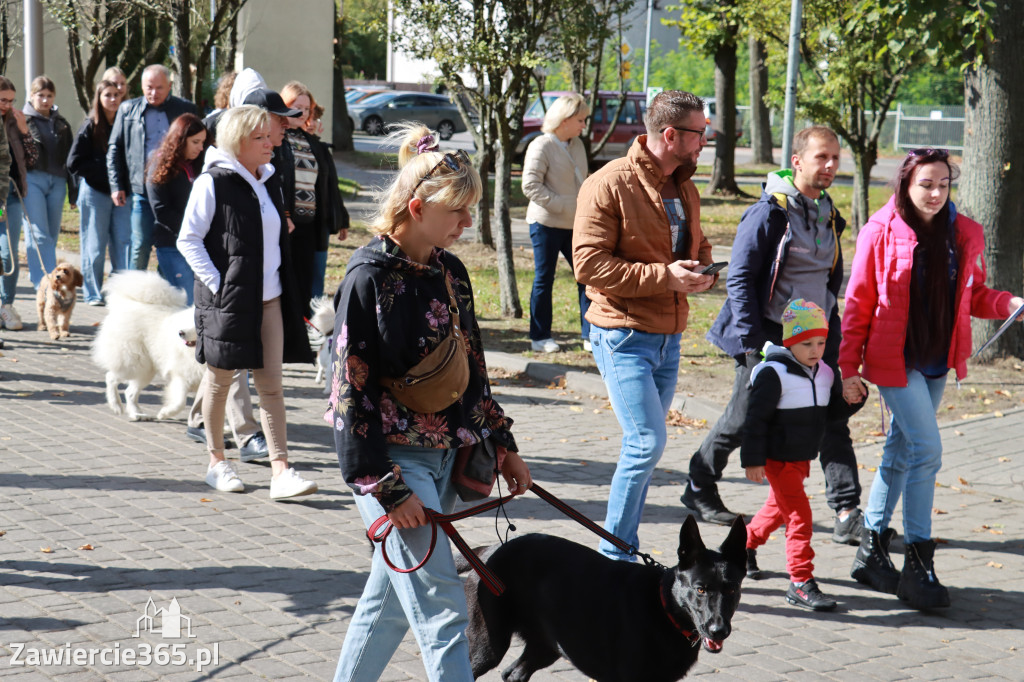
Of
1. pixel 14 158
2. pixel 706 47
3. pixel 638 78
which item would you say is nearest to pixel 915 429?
pixel 14 158

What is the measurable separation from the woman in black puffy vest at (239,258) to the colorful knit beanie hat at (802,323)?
9.38ft

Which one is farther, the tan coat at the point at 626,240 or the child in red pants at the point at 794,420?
the child in red pants at the point at 794,420

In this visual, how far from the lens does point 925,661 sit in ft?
14.9

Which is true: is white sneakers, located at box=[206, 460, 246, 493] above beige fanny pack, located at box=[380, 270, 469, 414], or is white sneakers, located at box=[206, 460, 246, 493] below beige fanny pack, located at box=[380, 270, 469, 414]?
below

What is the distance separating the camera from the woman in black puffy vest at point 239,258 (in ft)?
19.7

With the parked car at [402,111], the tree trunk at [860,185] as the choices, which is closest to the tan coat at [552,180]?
the tree trunk at [860,185]

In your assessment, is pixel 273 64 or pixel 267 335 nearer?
pixel 267 335

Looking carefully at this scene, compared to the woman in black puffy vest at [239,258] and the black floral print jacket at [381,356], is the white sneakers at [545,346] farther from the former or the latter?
the black floral print jacket at [381,356]

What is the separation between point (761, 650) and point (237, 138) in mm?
3803

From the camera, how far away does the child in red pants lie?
491cm

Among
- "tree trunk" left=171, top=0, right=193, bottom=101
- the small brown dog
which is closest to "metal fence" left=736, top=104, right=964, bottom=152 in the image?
"tree trunk" left=171, top=0, right=193, bottom=101

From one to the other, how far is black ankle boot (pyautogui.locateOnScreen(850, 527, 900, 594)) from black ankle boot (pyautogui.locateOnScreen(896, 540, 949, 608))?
4.1 inches

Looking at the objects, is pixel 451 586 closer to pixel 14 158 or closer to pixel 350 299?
pixel 350 299

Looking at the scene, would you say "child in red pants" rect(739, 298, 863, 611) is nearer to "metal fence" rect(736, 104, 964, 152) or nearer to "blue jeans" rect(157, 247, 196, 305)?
"blue jeans" rect(157, 247, 196, 305)
